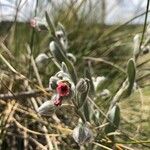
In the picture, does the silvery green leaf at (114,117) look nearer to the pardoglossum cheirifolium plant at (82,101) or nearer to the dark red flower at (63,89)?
the pardoglossum cheirifolium plant at (82,101)

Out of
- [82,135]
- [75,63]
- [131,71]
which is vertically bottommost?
[82,135]

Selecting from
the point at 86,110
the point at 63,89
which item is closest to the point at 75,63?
the point at 86,110

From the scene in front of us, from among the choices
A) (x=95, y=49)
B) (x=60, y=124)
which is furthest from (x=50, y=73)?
(x=60, y=124)

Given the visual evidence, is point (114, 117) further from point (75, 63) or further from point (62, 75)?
point (75, 63)

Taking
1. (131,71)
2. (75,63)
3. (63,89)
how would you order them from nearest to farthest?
(63,89) < (131,71) < (75,63)

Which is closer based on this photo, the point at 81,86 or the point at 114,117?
the point at 81,86

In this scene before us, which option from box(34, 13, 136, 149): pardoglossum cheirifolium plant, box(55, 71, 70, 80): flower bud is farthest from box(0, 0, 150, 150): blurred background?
→ box(55, 71, 70, 80): flower bud
